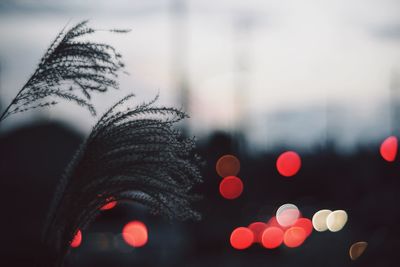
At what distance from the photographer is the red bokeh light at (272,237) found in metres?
27.4

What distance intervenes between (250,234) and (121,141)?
24.4m

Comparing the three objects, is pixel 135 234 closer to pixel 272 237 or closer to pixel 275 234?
pixel 272 237

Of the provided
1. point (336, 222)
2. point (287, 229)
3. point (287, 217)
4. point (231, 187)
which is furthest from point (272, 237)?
point (231, 187)

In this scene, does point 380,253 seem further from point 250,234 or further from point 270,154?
point 270,154

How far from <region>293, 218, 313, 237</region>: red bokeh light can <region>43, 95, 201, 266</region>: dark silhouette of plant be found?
905 inches

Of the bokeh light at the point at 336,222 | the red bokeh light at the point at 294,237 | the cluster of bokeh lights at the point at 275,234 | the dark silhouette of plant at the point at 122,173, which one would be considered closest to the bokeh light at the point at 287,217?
the cluster of bokeh lights at the point at 275,234

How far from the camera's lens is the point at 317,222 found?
96.9ft

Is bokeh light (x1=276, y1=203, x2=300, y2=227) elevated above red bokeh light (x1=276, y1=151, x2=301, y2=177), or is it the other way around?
red bokeh light (x1=276, y1=151, x2=301, y2=177)

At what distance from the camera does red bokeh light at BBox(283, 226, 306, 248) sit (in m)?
26.6

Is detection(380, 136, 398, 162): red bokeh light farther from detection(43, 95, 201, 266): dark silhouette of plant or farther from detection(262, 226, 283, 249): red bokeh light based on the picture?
detection(262, 226, 283, 249): red bokeh light

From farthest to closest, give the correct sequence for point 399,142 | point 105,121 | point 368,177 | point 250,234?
point 250,234, point 368,177, point 399,142, point 105,121

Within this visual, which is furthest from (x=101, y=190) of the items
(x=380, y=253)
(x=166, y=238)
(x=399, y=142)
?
(x=166, y=238)

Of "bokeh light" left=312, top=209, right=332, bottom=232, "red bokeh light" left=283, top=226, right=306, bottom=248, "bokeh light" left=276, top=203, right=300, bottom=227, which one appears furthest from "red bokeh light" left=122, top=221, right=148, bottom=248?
"bokeh light" left=276, top=203, right=300, bottom=227

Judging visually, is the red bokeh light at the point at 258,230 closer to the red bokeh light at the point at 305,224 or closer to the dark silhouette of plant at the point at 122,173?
the red bokeh light at the point at 305,224
